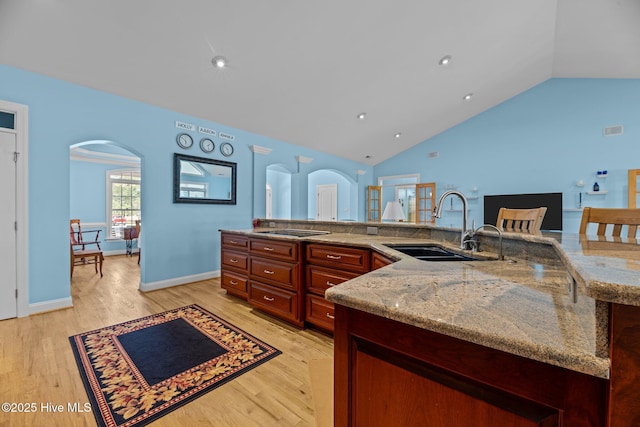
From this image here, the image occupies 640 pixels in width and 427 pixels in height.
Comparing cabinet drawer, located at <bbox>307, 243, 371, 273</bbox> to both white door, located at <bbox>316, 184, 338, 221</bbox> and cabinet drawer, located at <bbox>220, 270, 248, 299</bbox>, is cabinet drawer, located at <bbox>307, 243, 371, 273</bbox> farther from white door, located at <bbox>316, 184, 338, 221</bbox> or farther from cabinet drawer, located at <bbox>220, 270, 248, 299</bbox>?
white door, located at <bbox>316, 184, 338, 221</bbox>

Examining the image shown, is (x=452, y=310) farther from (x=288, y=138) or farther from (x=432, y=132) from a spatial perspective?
(x=432, y=132)

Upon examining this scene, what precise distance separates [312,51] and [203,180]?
98.6 inches

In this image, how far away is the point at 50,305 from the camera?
112 inches

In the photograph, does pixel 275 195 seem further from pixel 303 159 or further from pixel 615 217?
pixel 615 217

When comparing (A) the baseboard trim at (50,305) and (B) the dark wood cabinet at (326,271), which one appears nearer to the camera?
(B) the dark wood cabinet at (326,271)

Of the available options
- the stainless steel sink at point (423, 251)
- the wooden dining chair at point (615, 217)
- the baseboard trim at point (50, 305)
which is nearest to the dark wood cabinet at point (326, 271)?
the stainless steel sink at point (423, 251)

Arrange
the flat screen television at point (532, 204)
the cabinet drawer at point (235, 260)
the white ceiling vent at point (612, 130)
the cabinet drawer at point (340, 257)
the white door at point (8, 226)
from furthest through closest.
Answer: the flat screen television at point (532, 204) < the white ceiling vent at point (612, 130) < the cabinet drawer at point (235, 260) < the white door at point (8, 226) < the cabinet drawer at point (340, 257)

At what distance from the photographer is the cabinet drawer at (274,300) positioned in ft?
8.23

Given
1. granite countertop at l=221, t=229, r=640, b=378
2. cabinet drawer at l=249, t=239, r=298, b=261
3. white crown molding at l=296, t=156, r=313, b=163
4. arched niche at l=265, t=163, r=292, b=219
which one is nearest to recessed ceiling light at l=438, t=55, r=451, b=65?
white crown molding at l=296, t=156, r=313, b=163

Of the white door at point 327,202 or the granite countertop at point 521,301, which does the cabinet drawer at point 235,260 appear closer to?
the granite countertop at point 521,301

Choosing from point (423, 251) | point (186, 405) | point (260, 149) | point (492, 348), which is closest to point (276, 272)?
point (186, 405)

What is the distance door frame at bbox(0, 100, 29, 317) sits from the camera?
265 centimetres

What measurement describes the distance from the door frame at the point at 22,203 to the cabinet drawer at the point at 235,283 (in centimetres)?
194

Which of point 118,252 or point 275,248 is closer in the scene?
point 275,248
